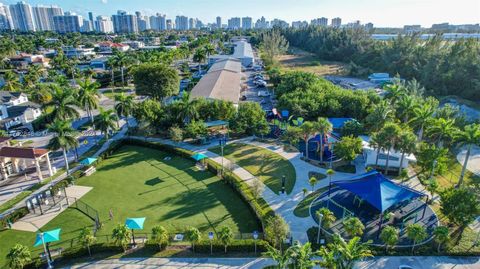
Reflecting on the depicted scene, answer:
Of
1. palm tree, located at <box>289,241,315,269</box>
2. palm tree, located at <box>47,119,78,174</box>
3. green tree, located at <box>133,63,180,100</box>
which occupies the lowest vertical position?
palm tree, located at <box>289,241,315,269</box>

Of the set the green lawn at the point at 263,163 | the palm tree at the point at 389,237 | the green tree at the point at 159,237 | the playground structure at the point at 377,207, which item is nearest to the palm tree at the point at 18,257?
the green tree at the point at 159,237

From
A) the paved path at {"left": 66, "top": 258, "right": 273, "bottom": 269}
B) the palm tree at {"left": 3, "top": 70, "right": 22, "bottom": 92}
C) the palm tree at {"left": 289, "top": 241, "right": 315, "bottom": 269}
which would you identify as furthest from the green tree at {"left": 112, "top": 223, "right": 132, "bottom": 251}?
the palm tree at {"left": 3, "top": 70, "right": 22, "bottom": 92}

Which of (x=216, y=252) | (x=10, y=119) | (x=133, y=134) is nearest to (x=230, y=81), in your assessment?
(x=133, y=134)

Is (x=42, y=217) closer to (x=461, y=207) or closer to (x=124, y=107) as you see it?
(x=124, y=107)

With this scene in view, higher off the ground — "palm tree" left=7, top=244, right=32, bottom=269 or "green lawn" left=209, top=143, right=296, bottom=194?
"palm tree" left=7, top=244, right=32, bottom=269

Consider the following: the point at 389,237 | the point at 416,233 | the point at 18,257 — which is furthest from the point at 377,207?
the point at 18,257

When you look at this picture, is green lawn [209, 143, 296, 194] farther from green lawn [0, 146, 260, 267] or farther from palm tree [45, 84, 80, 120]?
palm tree [45, 84, 80, 120]

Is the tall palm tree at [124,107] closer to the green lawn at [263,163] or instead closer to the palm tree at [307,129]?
the green lawn at [263,163]
